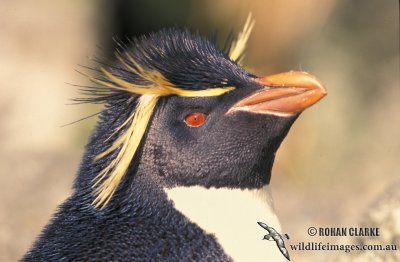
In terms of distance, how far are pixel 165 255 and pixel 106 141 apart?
0.47m

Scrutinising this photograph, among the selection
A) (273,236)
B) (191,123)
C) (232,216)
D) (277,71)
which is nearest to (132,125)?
(191,123)

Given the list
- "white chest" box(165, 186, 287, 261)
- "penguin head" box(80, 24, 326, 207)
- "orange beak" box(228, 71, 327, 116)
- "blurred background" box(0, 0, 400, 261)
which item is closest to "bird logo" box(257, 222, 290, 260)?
"white chest" box(165, 186, 287, 261)

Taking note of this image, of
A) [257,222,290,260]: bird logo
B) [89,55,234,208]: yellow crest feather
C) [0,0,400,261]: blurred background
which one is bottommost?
[257,222,290,260]: bird logo

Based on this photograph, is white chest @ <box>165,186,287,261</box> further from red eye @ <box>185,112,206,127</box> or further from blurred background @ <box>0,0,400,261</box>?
blurred background @ <box>0,0,400,261</box>

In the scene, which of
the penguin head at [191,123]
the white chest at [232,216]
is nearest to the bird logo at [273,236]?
the white chest at [232,216]

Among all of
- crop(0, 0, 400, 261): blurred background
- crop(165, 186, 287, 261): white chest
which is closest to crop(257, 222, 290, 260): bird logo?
crop(165, 186, 287, 261): white chest

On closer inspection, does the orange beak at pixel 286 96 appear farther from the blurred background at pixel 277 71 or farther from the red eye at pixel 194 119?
the blurred background at pixel 277 71

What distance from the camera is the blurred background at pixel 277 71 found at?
241 inches

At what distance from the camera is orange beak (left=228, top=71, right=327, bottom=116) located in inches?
116

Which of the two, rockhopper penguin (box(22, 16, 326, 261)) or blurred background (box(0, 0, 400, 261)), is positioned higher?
blurred background (box(0, 0, 400, 261))

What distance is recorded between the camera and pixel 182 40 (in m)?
3.16

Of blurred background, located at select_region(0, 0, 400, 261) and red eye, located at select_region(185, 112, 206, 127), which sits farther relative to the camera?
blurred background, located at select_region(0, 0, 400, 261)

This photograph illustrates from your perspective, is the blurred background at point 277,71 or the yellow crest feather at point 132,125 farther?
the blurred background at point 277,71

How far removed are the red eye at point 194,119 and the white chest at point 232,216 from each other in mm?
217
